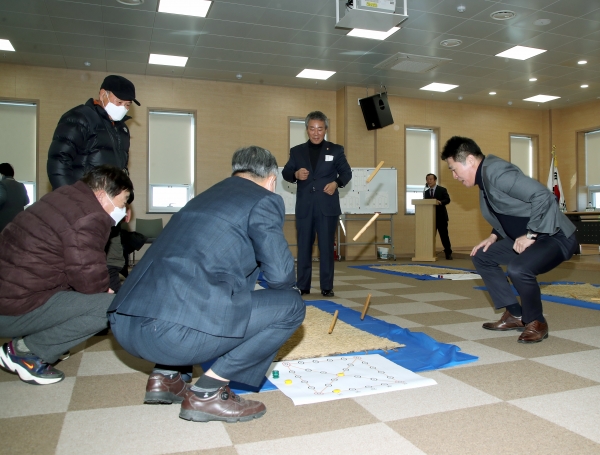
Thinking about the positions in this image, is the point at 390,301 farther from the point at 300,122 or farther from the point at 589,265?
the point at 300,122

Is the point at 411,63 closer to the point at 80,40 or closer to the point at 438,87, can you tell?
the point at 438,87

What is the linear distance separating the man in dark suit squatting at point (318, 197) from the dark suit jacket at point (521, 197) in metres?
1.80

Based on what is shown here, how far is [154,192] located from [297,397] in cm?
782

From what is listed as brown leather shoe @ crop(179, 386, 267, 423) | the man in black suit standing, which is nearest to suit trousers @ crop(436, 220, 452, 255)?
the man in black suit standing

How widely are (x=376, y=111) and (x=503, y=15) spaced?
3473mm

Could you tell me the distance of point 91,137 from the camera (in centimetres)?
286

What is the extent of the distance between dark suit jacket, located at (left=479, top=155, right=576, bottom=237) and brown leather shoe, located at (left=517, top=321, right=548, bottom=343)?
0.53 meters

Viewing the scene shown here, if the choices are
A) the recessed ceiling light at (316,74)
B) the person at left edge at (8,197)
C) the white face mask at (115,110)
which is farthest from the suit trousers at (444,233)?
the white face mask at (115,110)

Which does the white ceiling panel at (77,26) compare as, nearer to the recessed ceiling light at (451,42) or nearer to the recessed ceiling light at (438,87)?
the recessed ceiling light at (451,42)

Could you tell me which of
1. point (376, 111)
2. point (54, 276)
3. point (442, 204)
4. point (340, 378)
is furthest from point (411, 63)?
point (54, 276)

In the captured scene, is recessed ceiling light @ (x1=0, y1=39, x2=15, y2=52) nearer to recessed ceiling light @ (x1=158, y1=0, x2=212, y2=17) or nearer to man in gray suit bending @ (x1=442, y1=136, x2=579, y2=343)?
recessed ceiling light @ (x1=158, y1=0, x2=212, y2=17)

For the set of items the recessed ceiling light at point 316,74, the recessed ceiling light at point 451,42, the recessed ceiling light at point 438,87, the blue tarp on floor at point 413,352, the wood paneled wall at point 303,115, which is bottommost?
the blue tarp on floor at point 413,352

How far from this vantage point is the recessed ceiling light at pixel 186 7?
6051 millimetres

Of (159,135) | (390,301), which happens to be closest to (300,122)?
(159,135)
